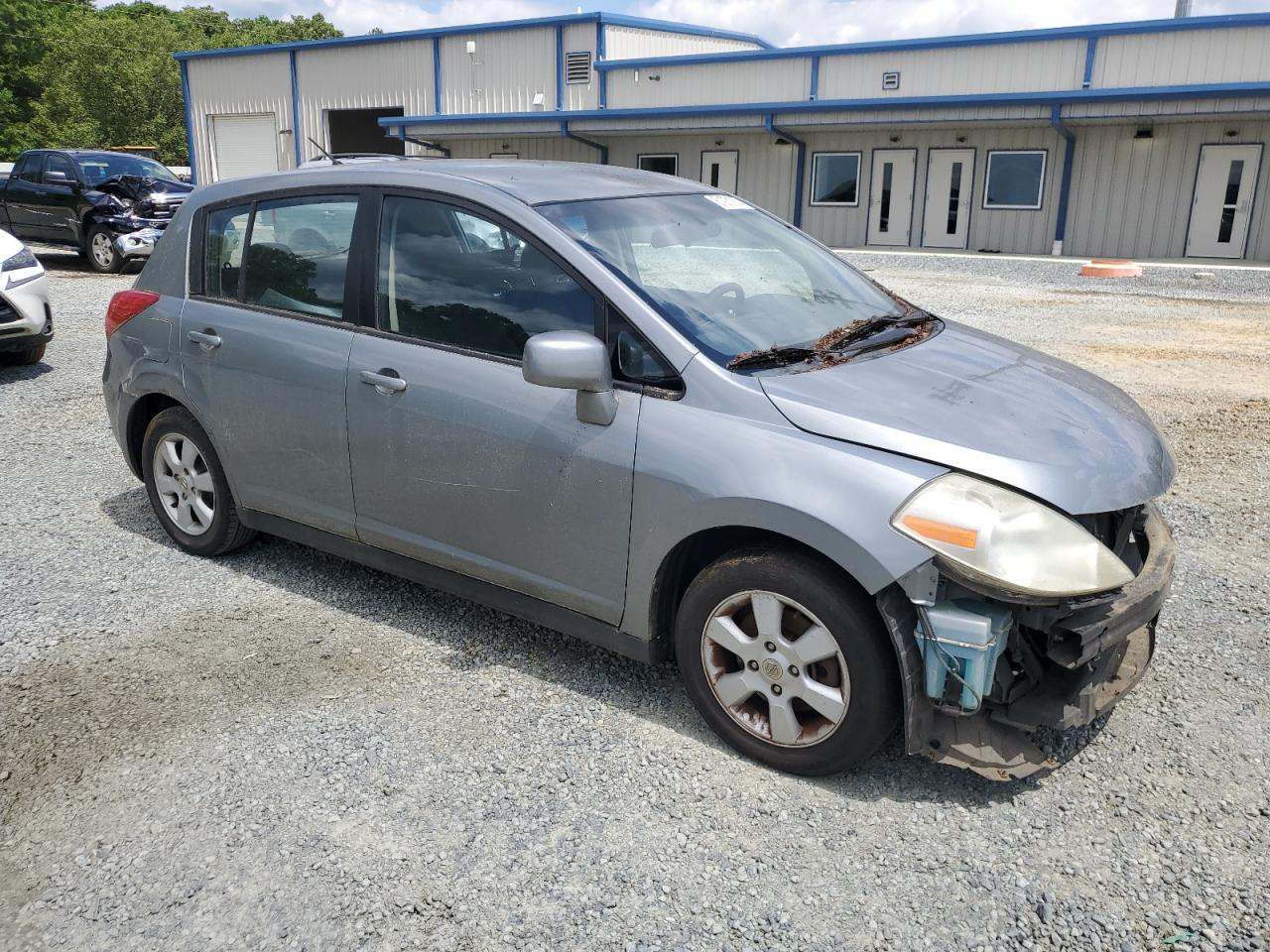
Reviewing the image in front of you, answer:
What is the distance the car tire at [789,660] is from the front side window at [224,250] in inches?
103

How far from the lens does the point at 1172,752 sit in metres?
3.33

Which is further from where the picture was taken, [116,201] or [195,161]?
[195,161]

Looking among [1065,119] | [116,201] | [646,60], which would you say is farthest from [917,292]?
[646,60]

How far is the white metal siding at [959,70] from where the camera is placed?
894 inches

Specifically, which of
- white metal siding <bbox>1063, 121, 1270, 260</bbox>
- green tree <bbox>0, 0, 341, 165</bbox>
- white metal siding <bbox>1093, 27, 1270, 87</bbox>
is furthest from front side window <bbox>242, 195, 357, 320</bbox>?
green tree <bbox>0, 0, 341, 165</bbox>

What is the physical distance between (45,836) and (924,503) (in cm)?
266

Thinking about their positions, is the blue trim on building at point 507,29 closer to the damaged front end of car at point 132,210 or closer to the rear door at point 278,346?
the damaged front end of car at point 132,210

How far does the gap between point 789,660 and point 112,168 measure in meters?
16.9

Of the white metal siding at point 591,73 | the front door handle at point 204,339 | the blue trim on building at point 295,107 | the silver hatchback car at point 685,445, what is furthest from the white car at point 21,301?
the blue trim on building at point 295,107

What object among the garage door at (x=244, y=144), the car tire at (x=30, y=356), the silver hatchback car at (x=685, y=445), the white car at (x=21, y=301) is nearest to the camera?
the silver hatchback car at (x=685, y=445)

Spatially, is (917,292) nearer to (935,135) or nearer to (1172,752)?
(935,135)

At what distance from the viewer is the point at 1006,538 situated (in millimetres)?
2768

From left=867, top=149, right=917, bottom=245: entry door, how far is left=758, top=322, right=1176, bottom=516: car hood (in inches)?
894

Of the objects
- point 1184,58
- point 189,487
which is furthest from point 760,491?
point 1184,58
